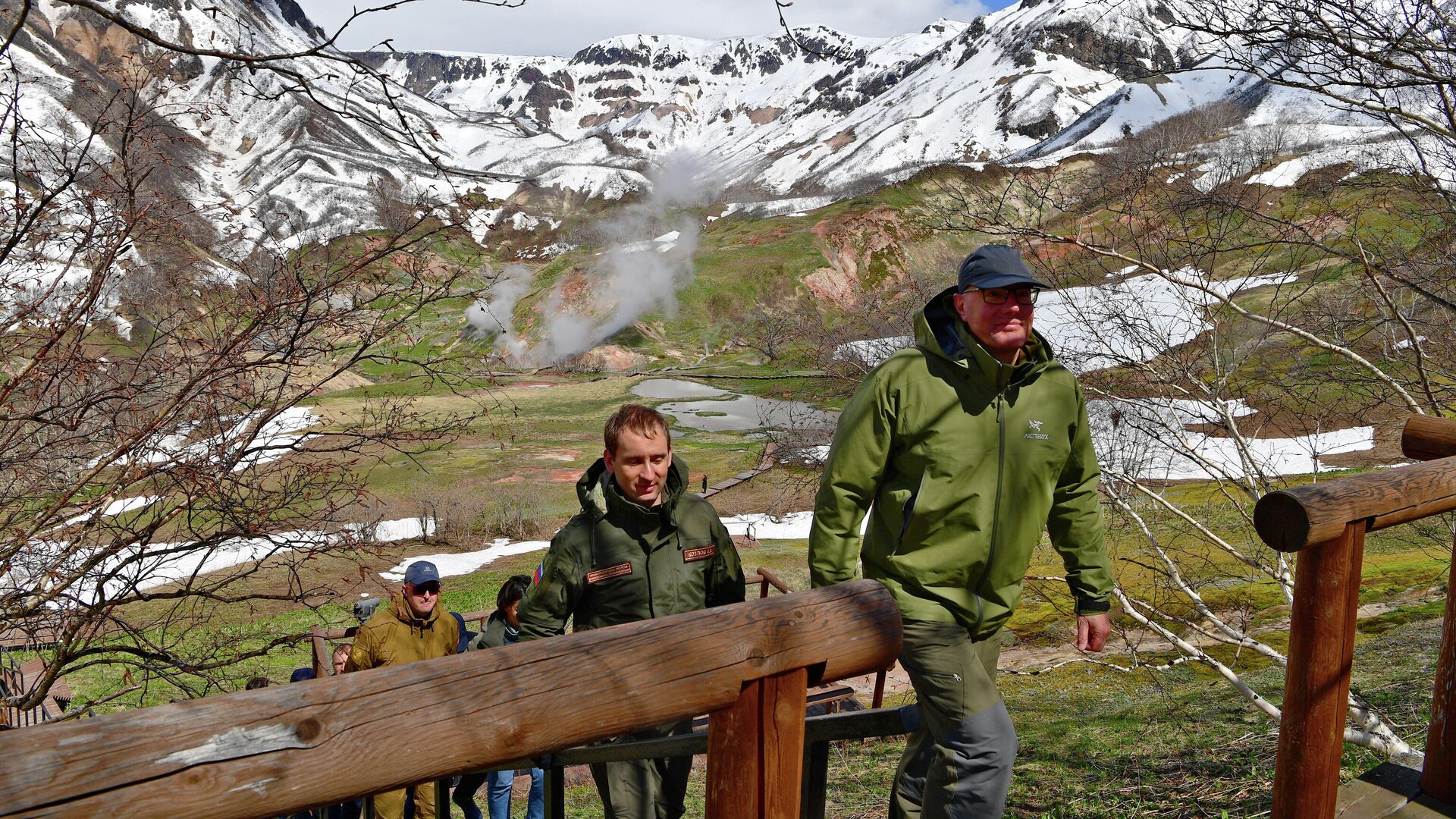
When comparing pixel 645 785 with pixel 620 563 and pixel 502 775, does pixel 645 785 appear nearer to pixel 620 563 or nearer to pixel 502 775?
pixel 620 563

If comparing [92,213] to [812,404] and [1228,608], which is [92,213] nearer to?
[1228,608]

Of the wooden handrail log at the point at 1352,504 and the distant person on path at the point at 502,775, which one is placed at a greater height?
the wooden handrail log at the point at 1352,504

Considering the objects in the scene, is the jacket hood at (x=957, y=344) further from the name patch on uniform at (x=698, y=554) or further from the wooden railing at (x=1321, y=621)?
the name patch on uniform at (x=698, y=554)

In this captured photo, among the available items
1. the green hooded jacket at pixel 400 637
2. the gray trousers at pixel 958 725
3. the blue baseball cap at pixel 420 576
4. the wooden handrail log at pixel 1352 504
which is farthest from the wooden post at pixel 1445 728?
the blue baseball cap at pixel 420 576

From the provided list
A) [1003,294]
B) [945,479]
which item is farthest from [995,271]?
[945,479]

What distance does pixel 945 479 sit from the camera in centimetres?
275

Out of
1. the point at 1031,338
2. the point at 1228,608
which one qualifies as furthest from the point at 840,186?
the point at 1031,338

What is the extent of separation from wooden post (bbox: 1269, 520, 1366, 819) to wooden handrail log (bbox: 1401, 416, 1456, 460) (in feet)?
3.55

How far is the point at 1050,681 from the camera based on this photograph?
40.9 feet

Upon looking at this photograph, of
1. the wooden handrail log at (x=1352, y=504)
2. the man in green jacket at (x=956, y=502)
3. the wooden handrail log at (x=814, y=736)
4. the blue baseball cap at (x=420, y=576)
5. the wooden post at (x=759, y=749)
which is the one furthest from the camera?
the blue baseball cap at (x=420, y=576)

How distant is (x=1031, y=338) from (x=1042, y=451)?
1.19ft

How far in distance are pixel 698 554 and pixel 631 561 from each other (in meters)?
0.23

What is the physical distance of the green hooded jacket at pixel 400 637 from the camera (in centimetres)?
464

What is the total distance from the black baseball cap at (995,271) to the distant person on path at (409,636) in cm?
299
